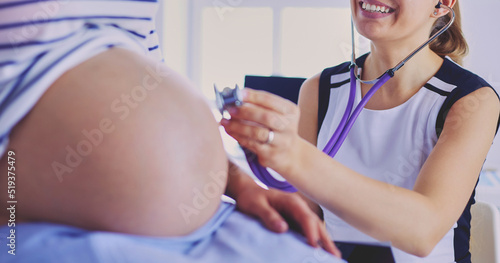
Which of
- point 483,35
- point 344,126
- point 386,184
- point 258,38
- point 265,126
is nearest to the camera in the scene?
point 265,126

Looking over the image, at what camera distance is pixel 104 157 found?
1.33 feet

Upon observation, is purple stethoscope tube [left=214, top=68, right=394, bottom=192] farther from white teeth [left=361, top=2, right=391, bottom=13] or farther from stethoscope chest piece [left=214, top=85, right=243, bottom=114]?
white teeth [left=361, top=2, right=391, bottom=13]

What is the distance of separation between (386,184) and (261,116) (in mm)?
332

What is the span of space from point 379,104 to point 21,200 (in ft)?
2.81

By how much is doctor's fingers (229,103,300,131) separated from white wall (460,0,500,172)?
2.72 m

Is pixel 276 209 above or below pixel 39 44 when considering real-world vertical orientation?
below

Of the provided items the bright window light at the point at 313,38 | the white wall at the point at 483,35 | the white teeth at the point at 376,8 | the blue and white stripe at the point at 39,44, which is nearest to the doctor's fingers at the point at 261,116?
the blue and white stripe at the point at 39,44

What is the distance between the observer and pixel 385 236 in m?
0.75

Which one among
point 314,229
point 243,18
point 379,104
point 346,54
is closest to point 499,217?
point 379,104

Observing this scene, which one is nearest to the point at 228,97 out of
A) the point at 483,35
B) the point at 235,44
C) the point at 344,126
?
the point at 344,126

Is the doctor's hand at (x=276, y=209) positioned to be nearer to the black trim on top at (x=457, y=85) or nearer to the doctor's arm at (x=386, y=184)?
the doctor's arm at (x=386, y=184)

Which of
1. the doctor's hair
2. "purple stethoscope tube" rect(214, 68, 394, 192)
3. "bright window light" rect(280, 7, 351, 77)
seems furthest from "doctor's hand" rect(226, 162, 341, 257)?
"bright window light" rect(280, 7, 351, 77)

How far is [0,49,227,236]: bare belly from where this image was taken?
403 mm

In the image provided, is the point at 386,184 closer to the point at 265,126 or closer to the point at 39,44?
the point at 265,126
